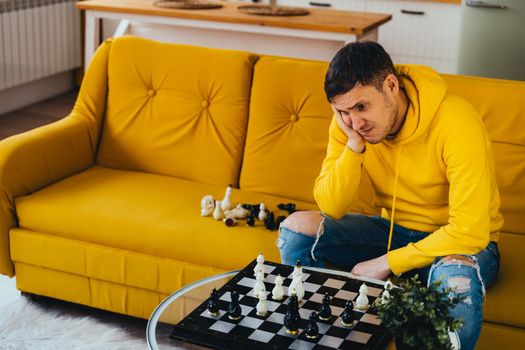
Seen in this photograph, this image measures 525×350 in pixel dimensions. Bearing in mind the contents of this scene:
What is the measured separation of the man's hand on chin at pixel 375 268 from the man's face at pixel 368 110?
0.31 meters

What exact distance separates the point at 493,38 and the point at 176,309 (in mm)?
3185

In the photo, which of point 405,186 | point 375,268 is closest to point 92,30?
point 405,186

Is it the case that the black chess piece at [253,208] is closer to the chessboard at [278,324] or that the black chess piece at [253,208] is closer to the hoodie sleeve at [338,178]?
the hoodie sleeve at [338,178]

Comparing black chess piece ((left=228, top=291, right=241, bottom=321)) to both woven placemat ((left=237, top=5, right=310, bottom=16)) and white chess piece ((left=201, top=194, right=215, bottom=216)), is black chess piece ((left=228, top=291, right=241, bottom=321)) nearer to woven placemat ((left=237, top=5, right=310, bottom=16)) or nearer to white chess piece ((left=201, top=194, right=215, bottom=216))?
white chess piece ((left=201, top=194, right=215, bottom=216))

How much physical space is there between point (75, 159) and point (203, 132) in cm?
48

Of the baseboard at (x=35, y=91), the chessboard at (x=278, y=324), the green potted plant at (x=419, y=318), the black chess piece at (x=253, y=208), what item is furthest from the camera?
the baseboard at (x=35, y=91)

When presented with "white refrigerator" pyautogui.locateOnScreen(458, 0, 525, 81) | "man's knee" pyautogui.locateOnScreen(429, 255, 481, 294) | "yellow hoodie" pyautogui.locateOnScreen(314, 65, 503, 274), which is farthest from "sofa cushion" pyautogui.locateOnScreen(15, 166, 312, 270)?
"white refrigerator" pyautogui.locateOnScreen(458, 0, 525, 81)

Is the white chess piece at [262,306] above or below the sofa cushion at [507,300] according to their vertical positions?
above

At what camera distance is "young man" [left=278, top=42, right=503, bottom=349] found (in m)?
1.95

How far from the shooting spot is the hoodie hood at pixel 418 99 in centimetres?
205

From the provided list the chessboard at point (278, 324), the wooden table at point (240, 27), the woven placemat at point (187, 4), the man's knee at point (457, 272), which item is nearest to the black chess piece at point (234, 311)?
the chessboard at point (278, 324)

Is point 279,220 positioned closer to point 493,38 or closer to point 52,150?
point 52,150

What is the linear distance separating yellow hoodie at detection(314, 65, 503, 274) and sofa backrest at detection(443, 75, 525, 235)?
397 millimetres

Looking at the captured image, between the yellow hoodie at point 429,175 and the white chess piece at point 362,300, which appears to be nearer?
the white chess piece at point 362,300
